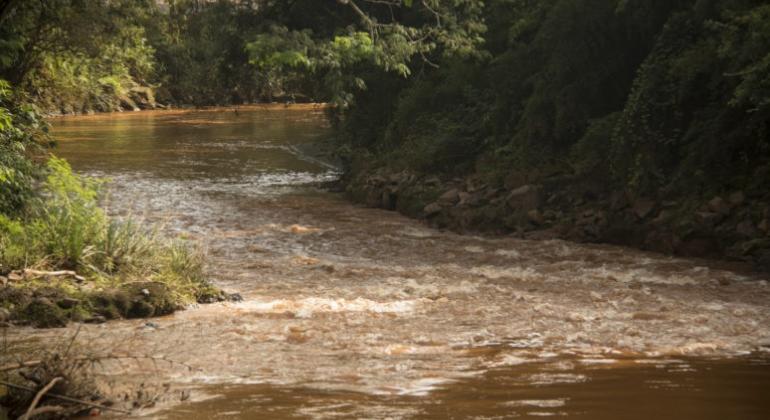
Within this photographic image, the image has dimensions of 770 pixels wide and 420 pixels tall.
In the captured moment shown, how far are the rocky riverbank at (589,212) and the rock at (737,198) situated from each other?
1 centimetres

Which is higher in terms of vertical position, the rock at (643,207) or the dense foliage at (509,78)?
the dense foliage at (509,78)

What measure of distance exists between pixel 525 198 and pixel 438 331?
8.23m

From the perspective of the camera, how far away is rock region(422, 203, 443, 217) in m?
19.0

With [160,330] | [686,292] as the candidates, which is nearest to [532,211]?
[686,292]

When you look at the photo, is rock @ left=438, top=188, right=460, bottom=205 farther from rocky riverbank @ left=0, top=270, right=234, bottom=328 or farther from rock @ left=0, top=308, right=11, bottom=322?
rock @ left=0, top=308, right=11, bottom=322

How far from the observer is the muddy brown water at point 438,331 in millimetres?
7102

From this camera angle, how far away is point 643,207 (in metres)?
16.0

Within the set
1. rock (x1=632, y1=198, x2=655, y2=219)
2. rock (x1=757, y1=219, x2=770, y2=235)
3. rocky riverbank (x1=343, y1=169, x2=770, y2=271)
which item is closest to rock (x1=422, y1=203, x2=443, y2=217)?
rocky riverbank (x1=343, y1=169, x2=770, y2=271)

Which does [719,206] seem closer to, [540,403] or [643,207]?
[643,207]

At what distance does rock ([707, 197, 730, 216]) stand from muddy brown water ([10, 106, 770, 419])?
0.99 m

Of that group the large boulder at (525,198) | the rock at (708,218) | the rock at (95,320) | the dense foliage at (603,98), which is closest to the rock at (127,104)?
the dense foliage at (603,98)

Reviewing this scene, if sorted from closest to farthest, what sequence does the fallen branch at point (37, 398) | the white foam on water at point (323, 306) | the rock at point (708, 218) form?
the fallen branch at point (37, 398) < the white foam on water at point (323, 306) < the rock at point (708, 218)

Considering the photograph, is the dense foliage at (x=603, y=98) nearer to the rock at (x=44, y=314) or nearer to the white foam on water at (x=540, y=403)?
the white foam on water at (x=540, y=403)

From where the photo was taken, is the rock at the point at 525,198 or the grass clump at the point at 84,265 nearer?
the grass clump at the point at 84,265
